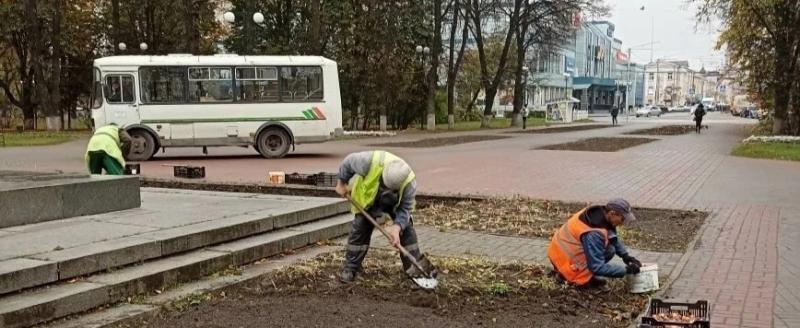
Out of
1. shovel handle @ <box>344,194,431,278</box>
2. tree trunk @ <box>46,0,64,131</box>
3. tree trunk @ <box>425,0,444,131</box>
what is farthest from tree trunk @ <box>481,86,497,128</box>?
shovel handle @ <box>344,194,431,278</box>

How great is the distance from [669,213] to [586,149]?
13813 millimetres

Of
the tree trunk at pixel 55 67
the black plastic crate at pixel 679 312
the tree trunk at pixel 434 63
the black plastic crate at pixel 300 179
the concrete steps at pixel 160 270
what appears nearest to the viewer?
the black plastic crate at pixel 679 312

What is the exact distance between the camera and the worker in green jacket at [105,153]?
9.30 m

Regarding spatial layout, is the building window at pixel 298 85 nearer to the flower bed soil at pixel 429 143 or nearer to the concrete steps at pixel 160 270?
the flower bed soil at pixel 429 143

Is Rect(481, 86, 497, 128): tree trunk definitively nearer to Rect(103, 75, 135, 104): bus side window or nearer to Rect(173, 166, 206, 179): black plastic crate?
Rect(103, 75, 135, 104): bus side window

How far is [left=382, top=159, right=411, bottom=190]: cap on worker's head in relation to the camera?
558cm

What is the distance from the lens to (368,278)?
616 cm

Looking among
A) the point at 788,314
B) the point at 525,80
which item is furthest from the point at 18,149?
the point at 525,80

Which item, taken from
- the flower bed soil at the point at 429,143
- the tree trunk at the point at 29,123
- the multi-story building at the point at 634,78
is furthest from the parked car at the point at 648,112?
the tree trunk at the point at 29,123

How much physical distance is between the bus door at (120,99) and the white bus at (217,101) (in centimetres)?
3

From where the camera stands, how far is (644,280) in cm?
588

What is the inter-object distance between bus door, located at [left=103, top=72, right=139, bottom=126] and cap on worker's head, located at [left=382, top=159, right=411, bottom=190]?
51.0 feet

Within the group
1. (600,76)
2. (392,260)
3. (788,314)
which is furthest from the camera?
(600,76)

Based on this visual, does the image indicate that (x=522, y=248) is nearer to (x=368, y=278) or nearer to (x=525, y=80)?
(x=368, y=278)
